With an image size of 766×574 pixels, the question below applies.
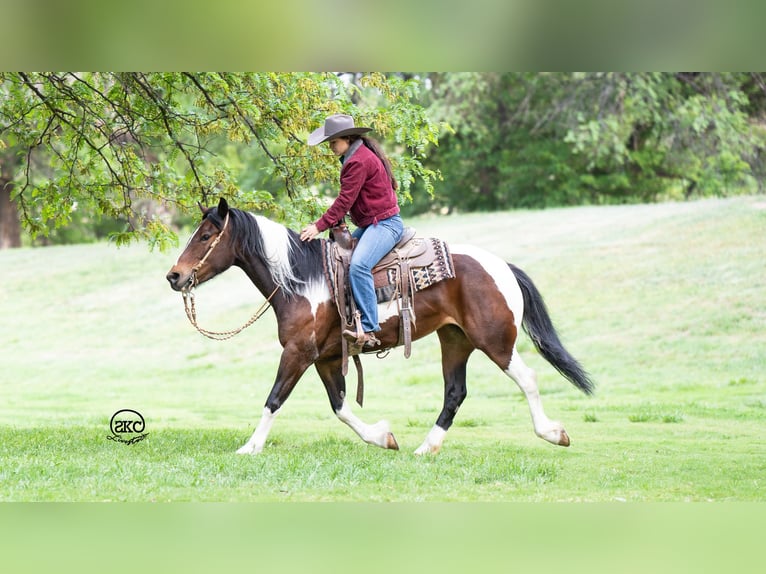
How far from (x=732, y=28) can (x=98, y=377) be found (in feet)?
56.9

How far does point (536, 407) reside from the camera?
26.1ft

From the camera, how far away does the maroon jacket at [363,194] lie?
766 cm

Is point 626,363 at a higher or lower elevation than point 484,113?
lower

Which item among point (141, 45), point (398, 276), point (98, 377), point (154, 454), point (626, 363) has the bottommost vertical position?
point (98, 377)

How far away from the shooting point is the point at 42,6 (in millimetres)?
4082

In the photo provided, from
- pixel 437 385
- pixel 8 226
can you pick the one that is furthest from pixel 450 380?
pixel 8 226

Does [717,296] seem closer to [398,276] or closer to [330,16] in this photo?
[398,276]

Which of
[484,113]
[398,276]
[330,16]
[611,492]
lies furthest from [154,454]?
[484,113]

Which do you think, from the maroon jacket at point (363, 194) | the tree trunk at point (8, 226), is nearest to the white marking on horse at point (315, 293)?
the maroon jacket at point (363, 194)

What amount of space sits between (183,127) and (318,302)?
303 cm

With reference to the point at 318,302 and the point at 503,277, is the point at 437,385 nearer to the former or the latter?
the point at 503,277

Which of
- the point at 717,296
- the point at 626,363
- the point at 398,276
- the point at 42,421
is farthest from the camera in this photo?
the point at 717,296

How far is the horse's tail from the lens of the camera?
834cm

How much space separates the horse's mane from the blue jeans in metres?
0.40
